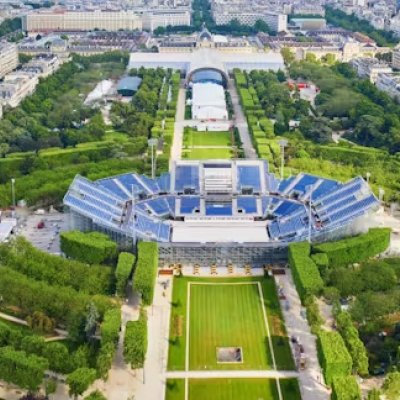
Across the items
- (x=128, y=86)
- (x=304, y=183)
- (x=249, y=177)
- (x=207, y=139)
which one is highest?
(x=249, y=177)

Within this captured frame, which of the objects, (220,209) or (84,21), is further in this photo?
(84,21)

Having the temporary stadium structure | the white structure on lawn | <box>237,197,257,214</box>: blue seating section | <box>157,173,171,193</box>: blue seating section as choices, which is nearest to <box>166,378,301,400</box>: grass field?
the temporary stadium structure

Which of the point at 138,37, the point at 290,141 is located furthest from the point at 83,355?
the point at 138,37

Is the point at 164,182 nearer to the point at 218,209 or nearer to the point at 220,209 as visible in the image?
the point at 218,209

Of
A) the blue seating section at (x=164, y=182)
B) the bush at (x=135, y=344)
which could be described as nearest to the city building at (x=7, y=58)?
the blue seating section at (x=164, y=182)

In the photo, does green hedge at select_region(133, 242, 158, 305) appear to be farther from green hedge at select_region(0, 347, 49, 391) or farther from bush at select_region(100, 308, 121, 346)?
green hedge at select_region(0, 347, 49, 391)

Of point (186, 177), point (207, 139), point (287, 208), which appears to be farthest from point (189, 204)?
point (207, 139)

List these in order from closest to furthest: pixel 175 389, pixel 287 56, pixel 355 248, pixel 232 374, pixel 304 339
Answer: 1. pixel 175 389
2. pixel 232 374
3. pixel 304 339
4. pixel 355 248
5. pixel 287 56
